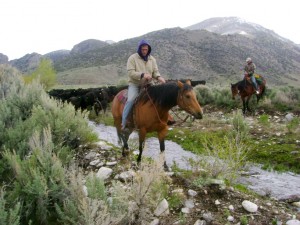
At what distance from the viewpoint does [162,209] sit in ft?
14.2

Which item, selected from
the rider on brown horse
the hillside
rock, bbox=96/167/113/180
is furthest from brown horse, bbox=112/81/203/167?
the hillside

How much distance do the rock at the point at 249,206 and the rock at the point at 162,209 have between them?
3.68 ft

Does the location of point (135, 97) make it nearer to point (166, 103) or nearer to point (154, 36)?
point (166, 103)

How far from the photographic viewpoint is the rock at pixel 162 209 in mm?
4289

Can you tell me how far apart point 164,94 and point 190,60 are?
72.0 metres

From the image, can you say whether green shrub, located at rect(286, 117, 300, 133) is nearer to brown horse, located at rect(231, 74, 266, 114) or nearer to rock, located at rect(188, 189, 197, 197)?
brown horse, located at rect(231, 74, 266, 114)

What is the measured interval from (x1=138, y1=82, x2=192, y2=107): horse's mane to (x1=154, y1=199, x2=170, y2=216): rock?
90.1 inches

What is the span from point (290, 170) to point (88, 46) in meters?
168

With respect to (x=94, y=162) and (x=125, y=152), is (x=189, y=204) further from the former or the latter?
(x=125, y=152)

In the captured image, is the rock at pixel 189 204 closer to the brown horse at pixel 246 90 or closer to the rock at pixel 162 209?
the rock at pixel 162 209

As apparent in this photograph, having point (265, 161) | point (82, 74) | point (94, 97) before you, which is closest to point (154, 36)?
point (82, 74)

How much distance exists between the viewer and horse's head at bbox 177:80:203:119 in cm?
572

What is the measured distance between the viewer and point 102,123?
680 inches

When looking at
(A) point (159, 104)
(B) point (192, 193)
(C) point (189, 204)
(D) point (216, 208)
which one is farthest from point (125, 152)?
(D) point (216, 208)
